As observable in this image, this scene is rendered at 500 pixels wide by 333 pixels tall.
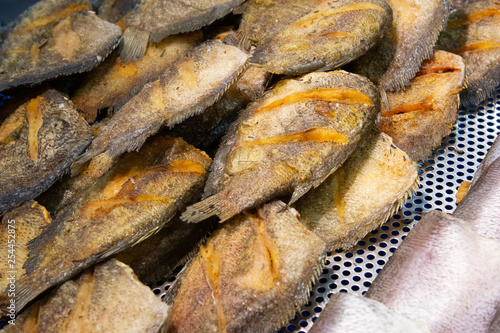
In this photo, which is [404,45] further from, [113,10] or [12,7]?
[12,7]

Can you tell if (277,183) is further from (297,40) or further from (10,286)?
(10,286)

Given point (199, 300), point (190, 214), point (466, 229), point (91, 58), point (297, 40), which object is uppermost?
point (91, 58)

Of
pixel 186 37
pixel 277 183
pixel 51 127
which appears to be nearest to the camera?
pixel 277 183

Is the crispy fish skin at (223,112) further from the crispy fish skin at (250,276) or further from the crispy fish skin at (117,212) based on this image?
the crispy fish skin at (250,276)

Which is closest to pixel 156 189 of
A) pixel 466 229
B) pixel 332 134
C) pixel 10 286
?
pixel 10 286

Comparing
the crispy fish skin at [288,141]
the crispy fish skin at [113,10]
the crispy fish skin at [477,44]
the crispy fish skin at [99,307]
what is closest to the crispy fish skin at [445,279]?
the crispy fish skin at [288,141]

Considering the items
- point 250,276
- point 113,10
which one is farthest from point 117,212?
point 113,10

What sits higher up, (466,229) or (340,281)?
(466,229)

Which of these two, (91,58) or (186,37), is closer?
(91,58)
